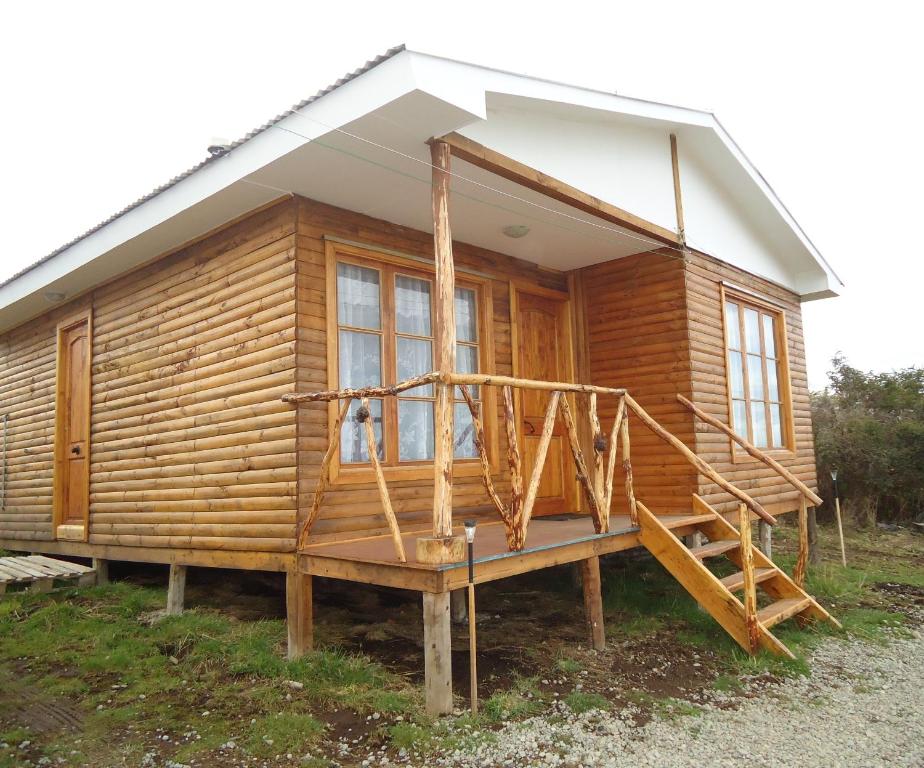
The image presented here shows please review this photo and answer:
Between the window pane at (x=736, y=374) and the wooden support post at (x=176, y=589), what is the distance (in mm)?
5613

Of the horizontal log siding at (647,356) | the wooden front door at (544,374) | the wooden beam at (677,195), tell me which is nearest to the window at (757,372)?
the horizontal log siding at (647,356)

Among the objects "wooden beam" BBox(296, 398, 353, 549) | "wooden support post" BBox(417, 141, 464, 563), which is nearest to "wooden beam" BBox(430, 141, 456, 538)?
"wooden support post" BBox(417, 141, 464, 563)

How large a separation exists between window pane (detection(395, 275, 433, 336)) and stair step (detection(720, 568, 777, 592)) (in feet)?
10.0

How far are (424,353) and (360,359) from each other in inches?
28.2

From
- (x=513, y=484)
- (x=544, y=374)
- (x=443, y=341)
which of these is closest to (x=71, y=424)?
(x=544, y=374)

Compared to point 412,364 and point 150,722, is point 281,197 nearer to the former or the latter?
point 412,364

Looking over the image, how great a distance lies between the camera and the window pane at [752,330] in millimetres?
8516

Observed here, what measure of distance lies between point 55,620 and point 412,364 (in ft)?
12.0

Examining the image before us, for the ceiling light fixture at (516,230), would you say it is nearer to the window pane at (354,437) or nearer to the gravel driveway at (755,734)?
the window pane at (354,437)

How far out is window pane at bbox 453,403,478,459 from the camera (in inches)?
261

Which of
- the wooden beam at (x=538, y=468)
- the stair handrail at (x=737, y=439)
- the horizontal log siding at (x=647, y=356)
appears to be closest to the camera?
the wooden beam at (x=538, y=468)

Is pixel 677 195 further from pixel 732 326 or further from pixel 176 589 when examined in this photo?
pixel 176 589

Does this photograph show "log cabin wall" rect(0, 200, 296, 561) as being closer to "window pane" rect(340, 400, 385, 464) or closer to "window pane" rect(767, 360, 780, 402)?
"window pane" rect(340, 400, 385, 464)

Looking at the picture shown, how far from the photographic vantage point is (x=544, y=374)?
25.4ft
